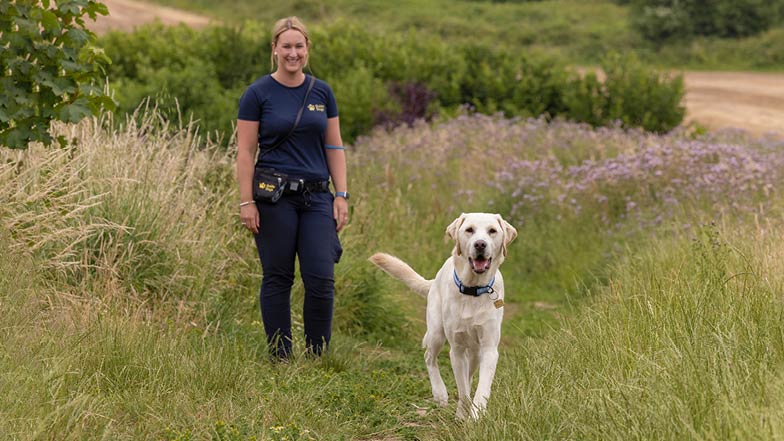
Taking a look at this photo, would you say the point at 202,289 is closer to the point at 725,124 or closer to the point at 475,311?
the point at 475,311

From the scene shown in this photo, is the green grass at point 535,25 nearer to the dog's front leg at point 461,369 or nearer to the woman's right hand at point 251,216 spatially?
the woman's right hand at point 251,216

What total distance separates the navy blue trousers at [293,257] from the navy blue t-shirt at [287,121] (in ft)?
0.68

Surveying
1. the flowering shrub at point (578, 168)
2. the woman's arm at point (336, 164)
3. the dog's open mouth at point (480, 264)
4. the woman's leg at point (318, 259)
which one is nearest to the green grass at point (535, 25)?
the flowering shrub at point (578, 168)

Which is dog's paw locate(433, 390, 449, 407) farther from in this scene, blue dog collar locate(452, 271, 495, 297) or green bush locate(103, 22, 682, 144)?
green bush locate(103, 22, 682, 144)

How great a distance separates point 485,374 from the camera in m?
5.74

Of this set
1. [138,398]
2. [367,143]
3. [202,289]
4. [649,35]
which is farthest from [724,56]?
[138,398]

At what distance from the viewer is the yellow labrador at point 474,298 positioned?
18.8 feet

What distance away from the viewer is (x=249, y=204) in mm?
6566

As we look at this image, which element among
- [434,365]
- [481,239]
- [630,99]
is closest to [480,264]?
[481,239]

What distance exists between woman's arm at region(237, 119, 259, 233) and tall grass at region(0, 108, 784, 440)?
76cm

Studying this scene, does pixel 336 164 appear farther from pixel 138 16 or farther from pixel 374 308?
pixel 138 16

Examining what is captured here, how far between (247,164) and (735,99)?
18.2 m

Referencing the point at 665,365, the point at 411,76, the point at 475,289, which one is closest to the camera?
the point at 665,365

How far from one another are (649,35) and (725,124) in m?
12.1
